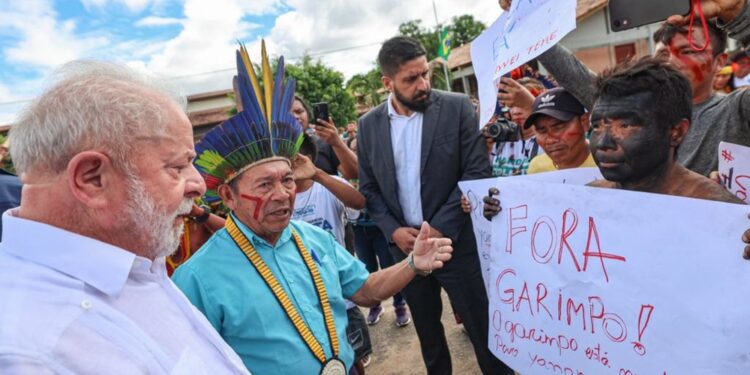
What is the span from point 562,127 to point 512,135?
29.2 inches

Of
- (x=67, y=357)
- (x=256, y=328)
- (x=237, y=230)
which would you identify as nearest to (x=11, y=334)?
(x=67, y=357)

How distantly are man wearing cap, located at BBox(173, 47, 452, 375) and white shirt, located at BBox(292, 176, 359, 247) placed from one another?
3.24ft

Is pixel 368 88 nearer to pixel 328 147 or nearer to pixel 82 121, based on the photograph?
pixel 328 147

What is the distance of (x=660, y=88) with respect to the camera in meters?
1.36

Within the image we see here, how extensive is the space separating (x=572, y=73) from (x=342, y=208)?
180 centimetres

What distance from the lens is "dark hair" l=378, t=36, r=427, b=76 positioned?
8.97 ft

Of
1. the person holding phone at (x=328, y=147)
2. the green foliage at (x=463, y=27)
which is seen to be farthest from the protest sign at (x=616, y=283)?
the green foliage at (x=463, y=27)

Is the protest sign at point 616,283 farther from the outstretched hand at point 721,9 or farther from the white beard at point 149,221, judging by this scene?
the white beard at point 149,221

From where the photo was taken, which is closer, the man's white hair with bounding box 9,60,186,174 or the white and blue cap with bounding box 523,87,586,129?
the man's white hair with bounding box 9,60,186,174

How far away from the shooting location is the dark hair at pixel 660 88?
1356mm

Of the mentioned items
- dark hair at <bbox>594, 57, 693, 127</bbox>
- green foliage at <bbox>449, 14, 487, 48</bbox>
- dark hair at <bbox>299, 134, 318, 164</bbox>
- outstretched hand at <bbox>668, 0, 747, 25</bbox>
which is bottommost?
dark hair at <bbox>299, 134, 318, 164</bbox>

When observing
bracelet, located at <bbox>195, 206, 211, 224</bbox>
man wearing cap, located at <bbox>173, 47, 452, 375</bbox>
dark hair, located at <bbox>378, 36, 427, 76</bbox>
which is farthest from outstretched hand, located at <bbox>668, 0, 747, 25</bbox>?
bracelet, located at <bbox>195, 206, 211, 224</bbox>

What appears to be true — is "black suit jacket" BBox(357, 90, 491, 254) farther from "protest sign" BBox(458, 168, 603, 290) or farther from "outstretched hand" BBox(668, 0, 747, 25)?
"outstretched hand" BBox(668, 0, 747, 25)

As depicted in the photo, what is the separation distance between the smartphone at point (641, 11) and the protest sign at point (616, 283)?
63cm
